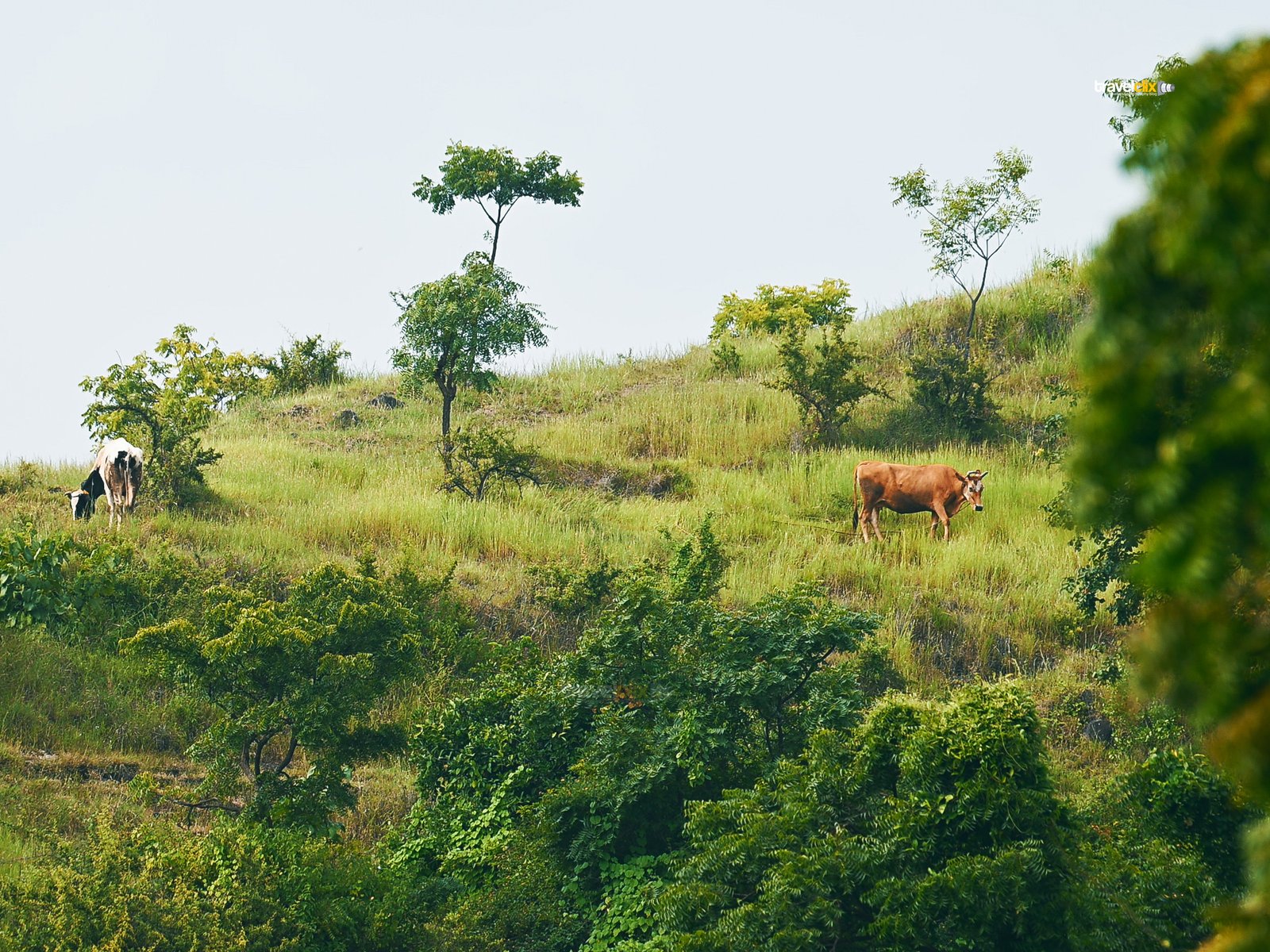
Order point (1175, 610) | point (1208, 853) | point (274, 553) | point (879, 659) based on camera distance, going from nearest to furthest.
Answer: point (1175, 610) < point (1208, 853) < point (879, 659) < point (274, 553)

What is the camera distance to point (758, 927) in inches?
335

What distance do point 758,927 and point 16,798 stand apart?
370 inches

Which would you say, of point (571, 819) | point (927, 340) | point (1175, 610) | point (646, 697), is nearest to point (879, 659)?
point (646, 697)

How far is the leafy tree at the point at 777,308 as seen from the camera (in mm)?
50750

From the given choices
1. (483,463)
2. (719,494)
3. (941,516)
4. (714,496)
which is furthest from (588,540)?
(941,516)

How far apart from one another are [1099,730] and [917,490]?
7076 mm

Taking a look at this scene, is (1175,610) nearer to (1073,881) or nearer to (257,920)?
(1073,881)

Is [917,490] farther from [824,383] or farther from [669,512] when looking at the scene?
[824,383]

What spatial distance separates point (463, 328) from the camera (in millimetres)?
28000

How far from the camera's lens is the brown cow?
2264cm

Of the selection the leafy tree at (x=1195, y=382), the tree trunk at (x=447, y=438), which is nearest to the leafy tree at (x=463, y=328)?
the tree trunk at (x=447, y=438)

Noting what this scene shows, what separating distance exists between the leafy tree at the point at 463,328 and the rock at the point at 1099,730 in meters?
15.0

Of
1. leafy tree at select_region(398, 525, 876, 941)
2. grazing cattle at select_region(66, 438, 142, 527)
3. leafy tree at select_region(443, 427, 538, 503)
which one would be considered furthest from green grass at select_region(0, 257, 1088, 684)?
leafy tree at select_region(398, 525, 876, 941)

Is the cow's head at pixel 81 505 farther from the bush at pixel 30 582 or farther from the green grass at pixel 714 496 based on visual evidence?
the bush at pixel 30 582
